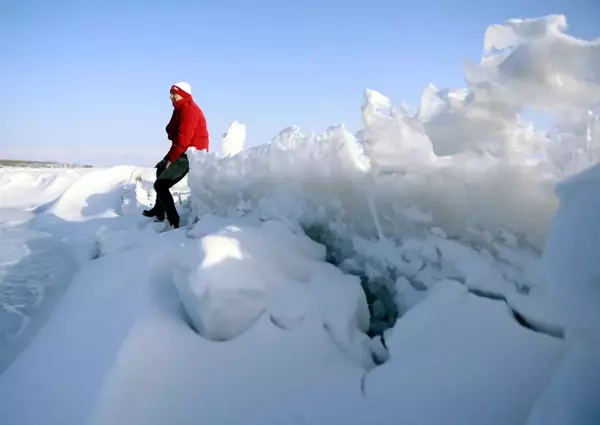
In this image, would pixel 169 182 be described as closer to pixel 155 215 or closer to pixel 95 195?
pixel 155 215

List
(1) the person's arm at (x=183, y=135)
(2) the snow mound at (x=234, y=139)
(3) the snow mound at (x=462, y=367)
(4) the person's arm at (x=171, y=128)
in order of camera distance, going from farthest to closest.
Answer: (2) the snow mound at (x=234, y=139), (4) the person's arm at (x=171, y=128), (1) the person's arm at (x=183, y=135), (3) the snow mound at (x=462, y=367)

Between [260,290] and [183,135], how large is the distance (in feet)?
8.45

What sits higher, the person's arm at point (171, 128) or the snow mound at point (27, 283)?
the person's arm at point (171, 128)

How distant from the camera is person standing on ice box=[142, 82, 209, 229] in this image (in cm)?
412

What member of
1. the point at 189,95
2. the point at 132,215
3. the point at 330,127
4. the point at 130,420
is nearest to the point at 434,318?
the point at 130,420

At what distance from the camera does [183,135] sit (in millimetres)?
4125

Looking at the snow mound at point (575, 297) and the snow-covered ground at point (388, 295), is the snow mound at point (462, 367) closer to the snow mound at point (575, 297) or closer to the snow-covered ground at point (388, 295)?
the snow-covered ground at point (388, 295)

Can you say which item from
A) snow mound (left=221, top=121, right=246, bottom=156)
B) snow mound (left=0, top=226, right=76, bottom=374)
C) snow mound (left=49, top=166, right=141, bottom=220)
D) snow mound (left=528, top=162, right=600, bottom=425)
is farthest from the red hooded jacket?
snow mound (left=528, top=162, right=600, bottom=425)

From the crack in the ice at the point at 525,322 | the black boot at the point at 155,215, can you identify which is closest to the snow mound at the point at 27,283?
the black boot at the point at 155,215

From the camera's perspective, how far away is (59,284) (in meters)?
3.28

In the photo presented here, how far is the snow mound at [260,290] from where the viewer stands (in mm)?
1887

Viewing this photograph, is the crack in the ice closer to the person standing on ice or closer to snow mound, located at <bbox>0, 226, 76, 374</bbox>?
snow mound, located at <bbox>0, 226, 76, 374</bbox>

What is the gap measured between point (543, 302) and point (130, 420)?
4.71 ft

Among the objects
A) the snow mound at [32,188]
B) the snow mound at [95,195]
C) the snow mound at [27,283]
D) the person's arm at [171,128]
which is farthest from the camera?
the snow mound at [32,188]
